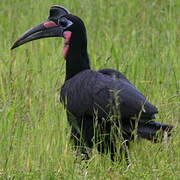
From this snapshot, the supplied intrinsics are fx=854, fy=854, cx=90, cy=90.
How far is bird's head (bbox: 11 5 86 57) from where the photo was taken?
6.73 meters

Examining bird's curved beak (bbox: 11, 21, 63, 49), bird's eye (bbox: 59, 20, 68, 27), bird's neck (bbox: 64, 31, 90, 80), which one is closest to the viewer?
bird's neck (bbox: 64, 31, 90, 80)

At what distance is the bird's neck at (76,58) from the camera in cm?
665

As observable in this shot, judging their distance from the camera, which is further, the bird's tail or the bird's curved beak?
the bird's curved beak

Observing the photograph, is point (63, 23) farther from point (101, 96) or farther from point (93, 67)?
point (101, 96)

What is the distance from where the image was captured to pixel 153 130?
5.82 meters

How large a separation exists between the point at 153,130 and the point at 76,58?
3.74 ft

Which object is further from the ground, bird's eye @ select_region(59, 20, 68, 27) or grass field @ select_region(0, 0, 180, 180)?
bird's eye @ select_region(59, 20, 68, 27)

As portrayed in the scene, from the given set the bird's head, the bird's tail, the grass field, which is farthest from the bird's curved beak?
the bird's tail

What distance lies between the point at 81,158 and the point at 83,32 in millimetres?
1351

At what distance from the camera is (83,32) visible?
22.1ft

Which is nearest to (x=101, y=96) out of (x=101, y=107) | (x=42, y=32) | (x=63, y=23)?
(x=101, y=107)

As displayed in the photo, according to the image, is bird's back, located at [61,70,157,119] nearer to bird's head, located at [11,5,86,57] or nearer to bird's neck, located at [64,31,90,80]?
bird's neck, located at [64,31,90,80]

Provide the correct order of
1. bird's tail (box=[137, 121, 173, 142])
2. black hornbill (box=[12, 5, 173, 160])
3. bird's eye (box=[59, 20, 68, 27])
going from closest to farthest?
bird's tail (box=[137, 121, 173, 142]), black hornbill (box=[12, 5, 173, 160]), bird's eye (box=[59, 20, 68, 27])

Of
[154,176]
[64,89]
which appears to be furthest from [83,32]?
[154,176]
